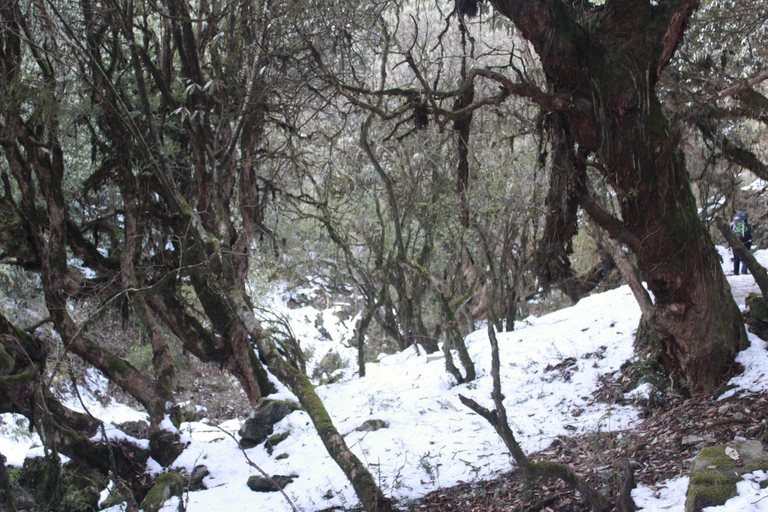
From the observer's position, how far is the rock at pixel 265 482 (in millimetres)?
4846

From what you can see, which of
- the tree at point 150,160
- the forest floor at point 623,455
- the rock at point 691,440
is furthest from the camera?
the tree at point 150,160

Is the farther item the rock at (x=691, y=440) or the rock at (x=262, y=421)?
the rock at (x=262, y=421)

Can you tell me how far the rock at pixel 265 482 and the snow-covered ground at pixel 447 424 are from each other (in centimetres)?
8

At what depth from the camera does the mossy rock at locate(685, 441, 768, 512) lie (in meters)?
2.71

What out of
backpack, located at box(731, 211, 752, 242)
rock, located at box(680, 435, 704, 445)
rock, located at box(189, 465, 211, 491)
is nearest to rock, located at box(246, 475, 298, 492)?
rock, located at box(189, 465, 211, 491)

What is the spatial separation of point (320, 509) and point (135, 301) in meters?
3.02

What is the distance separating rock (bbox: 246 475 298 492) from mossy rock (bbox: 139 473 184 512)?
0.60 metres

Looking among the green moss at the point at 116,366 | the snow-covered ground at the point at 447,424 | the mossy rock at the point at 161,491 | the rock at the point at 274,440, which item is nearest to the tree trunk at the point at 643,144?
the snow-covered ground at the point at 447,424

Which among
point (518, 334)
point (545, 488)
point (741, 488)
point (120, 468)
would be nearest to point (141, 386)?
point (120, 468)

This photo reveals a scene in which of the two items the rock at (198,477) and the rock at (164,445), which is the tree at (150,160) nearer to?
the rock at (164,445)

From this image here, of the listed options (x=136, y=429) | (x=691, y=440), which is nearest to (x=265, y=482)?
(x=136, y=429)

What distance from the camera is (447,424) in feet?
19.2

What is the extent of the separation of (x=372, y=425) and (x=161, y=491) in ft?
7.10

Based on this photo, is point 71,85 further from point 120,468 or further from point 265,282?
point 265,282
